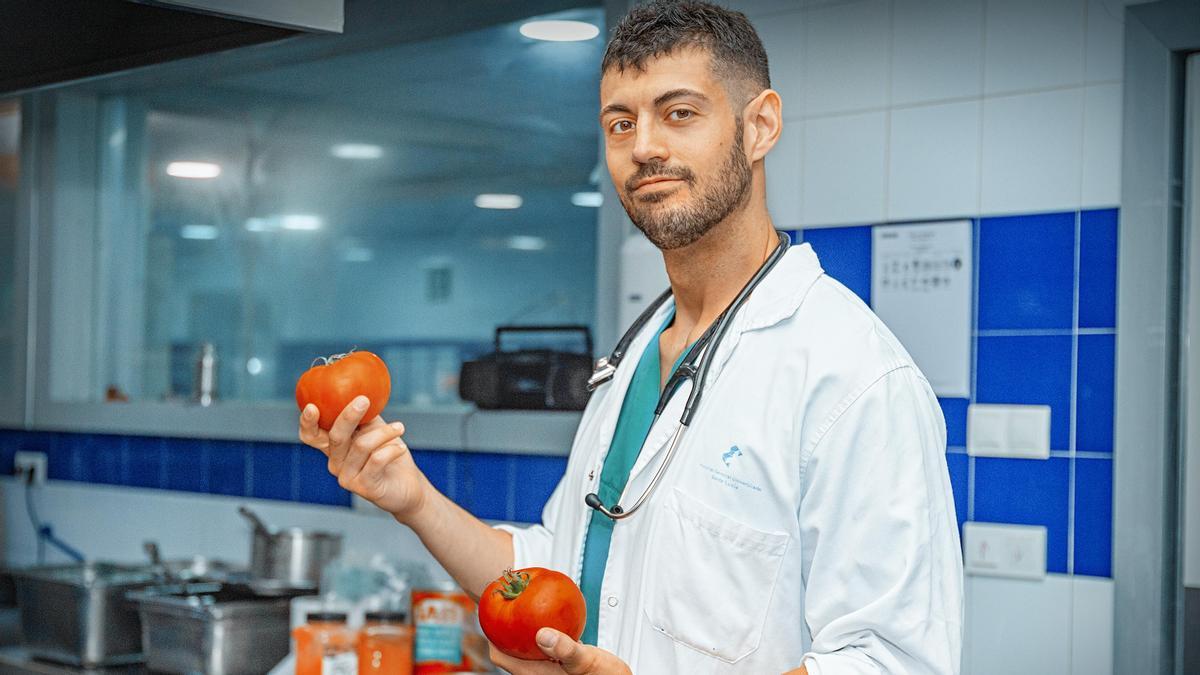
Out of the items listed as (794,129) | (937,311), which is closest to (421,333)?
(794,129)

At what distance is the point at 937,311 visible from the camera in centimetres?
237

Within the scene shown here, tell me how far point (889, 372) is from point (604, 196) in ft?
5.32

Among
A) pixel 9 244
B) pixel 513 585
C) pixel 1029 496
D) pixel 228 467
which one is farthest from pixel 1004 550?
pixel 9 244

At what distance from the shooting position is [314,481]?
3.51 metres

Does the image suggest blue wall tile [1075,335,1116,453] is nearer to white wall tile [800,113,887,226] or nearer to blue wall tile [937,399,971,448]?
blue wall tile [937,399,971,448]

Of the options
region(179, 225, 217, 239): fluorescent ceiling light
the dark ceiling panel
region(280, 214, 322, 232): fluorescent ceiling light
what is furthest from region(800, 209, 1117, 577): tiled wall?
region(179, 225, 217, 239): fluorescent ceiling light

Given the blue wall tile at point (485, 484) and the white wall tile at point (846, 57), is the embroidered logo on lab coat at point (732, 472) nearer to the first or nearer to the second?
the white wall tile at point (846, 57)

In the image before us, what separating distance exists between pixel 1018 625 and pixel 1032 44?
39.3 inches

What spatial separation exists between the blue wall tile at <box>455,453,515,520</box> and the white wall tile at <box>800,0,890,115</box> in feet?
3.74

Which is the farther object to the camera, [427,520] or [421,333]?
[421,333]

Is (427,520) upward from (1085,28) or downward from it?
downward

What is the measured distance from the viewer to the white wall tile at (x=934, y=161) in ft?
7.66

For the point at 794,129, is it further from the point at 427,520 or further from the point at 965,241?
the point at 427,520

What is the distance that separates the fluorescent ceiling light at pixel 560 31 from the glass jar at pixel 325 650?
1.42m
